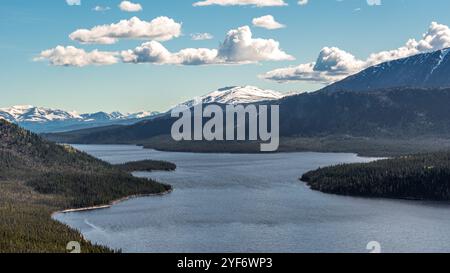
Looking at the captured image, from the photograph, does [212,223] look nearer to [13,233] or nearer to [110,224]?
[110,224]
